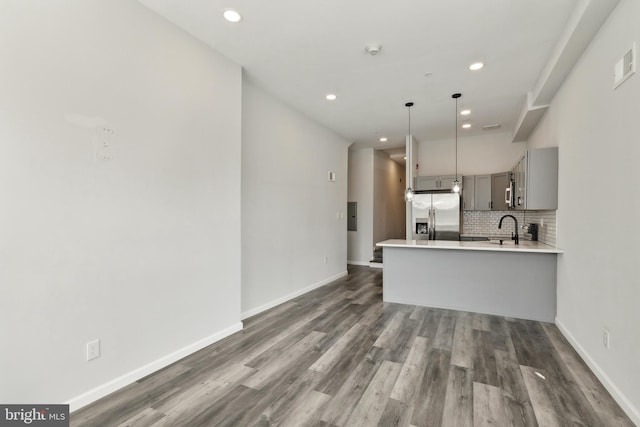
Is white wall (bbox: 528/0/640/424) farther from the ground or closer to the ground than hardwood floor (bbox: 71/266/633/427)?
farther from the ground

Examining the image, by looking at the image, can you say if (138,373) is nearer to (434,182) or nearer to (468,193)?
(434,182)

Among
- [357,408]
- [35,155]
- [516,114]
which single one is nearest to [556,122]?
[516,114]

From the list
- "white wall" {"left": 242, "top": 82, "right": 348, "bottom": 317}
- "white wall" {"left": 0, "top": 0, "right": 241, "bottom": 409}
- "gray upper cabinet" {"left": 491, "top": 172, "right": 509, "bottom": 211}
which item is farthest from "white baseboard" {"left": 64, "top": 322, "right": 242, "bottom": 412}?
"gray upper cabinet" {"left": 491, "top": 172, "right": 509, "bottom": 211}

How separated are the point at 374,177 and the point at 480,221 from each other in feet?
8.74

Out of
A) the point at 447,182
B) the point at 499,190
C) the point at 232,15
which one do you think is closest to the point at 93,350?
the point at 232,15

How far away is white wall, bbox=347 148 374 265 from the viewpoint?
7613 millimetres

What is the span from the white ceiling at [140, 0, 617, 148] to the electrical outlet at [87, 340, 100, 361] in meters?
2.70

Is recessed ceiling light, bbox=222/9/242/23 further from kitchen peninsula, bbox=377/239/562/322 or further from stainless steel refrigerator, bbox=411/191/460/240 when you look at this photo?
stainless steel refrigerator, bbox=411/191/460/240

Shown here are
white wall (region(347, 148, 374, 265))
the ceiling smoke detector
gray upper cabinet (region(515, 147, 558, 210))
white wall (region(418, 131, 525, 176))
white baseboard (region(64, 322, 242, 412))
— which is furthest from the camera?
white wall (region(347, 148, 374, 265))

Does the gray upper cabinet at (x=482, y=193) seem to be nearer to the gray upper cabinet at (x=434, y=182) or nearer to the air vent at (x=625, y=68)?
the gray upper cabinet at (x=434, y=182)

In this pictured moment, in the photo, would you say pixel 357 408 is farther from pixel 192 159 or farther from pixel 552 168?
pixel 552 168

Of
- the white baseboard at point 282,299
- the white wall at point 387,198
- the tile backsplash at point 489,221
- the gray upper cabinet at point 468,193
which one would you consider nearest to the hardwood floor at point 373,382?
the white baseboard at point 282,299

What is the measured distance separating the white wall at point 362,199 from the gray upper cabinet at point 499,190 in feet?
8.85

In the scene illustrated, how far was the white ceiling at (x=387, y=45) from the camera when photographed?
8.19 ft
